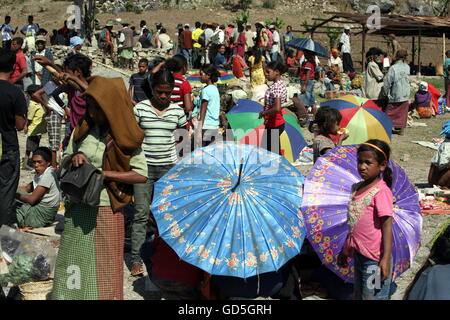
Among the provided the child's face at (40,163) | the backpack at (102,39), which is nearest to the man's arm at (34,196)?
the child's face at (40,163)

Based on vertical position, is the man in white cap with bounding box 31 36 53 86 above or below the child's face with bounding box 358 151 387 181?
below

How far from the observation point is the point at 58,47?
19234 millimetres

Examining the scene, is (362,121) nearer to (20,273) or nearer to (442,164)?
(442,164)

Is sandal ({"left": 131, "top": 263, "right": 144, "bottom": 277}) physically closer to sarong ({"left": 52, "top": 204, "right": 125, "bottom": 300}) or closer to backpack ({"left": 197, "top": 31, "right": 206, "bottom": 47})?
sarong ({"left": 52, "top": 204, "right": 125, "bottom": 300})

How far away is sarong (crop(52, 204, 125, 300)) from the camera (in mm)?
4258

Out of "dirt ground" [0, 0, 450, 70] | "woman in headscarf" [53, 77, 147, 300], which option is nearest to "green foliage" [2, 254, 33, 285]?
"woman in headscarf" [53, 77, 147, 300]

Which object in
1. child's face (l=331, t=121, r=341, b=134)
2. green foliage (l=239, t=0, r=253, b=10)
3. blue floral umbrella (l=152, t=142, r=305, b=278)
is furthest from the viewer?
green foliage (l=239, t=0, r=253, b=10)

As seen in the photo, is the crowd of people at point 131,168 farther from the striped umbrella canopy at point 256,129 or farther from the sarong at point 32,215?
the striped umbrella canopy at point 256,129

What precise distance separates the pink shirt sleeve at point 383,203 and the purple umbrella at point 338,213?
0.76 meters

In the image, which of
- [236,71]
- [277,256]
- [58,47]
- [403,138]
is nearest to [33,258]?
[277,256]

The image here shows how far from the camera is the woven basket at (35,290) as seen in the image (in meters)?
5.05

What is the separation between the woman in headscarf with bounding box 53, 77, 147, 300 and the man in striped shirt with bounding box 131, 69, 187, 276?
132cm

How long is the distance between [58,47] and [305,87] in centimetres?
832
